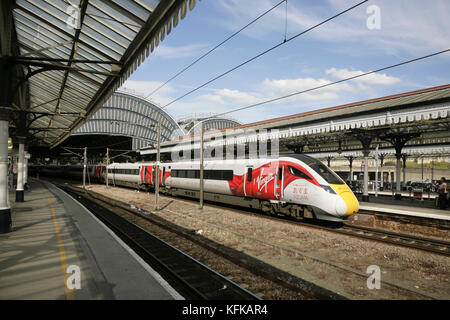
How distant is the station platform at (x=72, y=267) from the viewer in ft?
19.2

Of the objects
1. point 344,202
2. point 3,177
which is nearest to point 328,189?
point 344,202

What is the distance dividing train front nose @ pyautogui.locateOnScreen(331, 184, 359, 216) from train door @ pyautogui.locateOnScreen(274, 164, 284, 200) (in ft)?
8.00

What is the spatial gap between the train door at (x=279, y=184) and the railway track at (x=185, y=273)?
5904mm

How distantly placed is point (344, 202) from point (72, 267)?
9574 millimetres

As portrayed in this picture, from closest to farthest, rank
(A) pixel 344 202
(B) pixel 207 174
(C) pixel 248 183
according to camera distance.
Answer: (A) pixel 344 202 → (C) pixel 248 183 → (B) pixel 207 174

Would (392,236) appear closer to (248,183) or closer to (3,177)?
(248,183)

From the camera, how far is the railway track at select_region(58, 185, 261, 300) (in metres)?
6.32

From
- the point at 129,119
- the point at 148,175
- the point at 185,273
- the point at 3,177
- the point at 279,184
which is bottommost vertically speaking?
the point at 185,273

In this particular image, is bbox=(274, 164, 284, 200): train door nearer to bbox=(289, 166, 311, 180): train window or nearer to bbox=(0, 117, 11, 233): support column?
bbox=(289, 166, 311, 180): train window

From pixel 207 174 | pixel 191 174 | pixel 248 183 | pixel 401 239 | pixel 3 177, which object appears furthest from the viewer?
pixel 191 174

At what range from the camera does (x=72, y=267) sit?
721 centimetres

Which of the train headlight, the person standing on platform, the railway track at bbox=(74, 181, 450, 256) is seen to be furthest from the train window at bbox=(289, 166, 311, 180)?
the person standing on platform

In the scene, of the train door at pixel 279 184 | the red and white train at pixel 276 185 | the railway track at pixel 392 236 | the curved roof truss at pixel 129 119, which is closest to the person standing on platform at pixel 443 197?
the railway track at pixel 392 236
